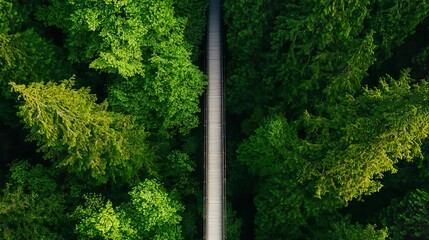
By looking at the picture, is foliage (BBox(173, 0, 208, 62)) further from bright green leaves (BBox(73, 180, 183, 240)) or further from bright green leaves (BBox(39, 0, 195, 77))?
bright green leaves (BBox(73, 180, 183, 240))

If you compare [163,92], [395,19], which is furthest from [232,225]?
[395,19]

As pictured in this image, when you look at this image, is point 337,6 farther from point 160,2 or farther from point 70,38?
point 70,38

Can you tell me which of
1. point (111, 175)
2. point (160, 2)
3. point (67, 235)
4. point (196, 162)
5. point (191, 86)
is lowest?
point (67, 235)

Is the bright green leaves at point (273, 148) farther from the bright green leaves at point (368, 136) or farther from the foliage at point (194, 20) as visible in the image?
the foliage at point (194, 20)

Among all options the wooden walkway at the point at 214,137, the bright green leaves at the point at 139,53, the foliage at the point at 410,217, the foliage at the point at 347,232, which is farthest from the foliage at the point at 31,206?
the foliage at the point at 410,217

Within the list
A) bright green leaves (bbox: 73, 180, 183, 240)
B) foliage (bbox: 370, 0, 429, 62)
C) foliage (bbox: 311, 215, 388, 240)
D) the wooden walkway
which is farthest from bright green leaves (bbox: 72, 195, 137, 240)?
foliage (bbox: 370, 0, 429, 62)

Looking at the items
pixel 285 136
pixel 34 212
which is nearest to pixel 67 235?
pixel 34 212

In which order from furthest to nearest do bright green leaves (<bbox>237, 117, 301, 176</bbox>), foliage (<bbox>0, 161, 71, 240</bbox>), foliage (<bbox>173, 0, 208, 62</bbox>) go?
foliage (<bbox>173, 0, 208, 62</bbox>) → bright green leaves (<bbox>237, 117, 301, 176</bbox>) → foliage (<bbox>0, 161, 71, 240</bbox>)
